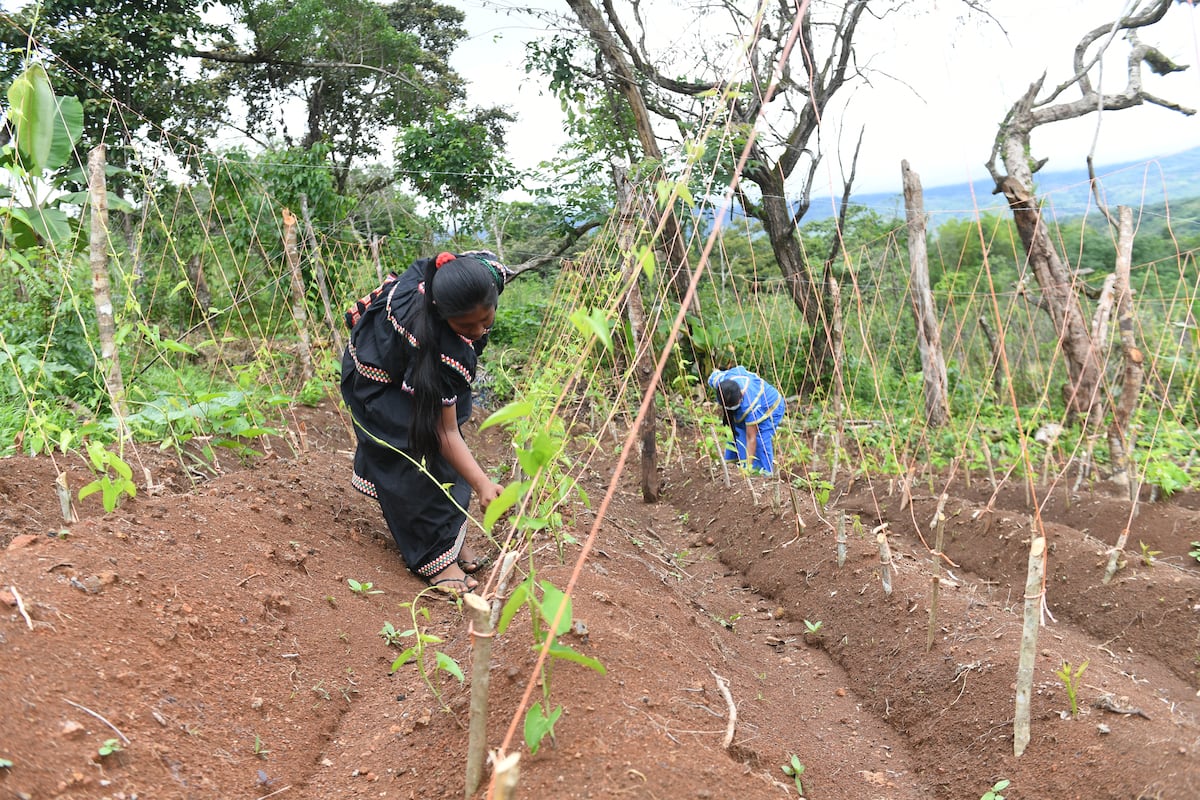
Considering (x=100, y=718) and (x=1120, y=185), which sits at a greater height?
(x=1120, y=185)

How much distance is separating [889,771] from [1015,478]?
4.48m

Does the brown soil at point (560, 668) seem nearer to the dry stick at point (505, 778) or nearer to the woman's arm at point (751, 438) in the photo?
the dry stick at point (505, 778)

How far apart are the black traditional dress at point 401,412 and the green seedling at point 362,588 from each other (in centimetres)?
22

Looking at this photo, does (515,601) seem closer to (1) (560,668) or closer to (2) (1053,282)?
(1) (560,668)

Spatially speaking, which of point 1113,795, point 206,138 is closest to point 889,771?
point 1113,795

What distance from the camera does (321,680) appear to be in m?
2.12

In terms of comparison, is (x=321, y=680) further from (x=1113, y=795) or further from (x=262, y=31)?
(x=262, y=31)

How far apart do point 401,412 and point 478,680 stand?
1.53 metres

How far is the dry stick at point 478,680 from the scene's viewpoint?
1.34m

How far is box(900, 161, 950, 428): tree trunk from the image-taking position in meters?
5.18

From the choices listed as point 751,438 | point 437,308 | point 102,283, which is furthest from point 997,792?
point 751,438

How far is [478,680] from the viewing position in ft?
4.56

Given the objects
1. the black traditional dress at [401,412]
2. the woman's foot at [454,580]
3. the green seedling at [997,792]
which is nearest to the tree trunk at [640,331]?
the black traditional dress at [401,412]

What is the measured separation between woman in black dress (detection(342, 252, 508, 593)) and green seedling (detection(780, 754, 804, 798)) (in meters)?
1.01
